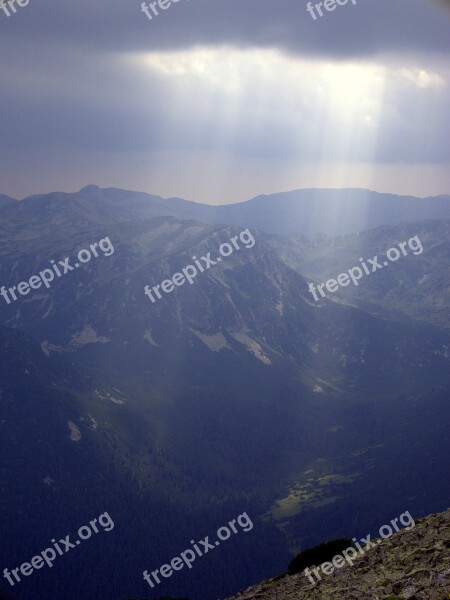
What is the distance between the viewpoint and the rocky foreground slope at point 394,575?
1061 inches

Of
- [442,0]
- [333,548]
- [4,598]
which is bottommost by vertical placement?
[333,548]

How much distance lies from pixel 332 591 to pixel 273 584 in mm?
9899

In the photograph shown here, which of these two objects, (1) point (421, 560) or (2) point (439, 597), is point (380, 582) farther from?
(2) point (439, 597)

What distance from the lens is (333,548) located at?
45781mm

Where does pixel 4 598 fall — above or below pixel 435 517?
above

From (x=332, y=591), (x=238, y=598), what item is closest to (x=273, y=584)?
(x=238, y=598)

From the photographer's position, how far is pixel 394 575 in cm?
3048

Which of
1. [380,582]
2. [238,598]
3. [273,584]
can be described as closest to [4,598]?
[238,598]

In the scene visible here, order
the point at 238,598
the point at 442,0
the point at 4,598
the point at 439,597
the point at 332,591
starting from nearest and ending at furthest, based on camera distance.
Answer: the point at 442,0 → the point at 439,597 → the point at 332,591 → the point at 4,598 → the point at 238,598

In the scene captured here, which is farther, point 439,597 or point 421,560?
point 421,560

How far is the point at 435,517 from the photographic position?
39.5 metres

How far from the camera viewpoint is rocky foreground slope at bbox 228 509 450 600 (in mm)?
26938

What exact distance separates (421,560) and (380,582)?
8.43 feet

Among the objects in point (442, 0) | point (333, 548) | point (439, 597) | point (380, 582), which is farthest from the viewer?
point (333, 548)
